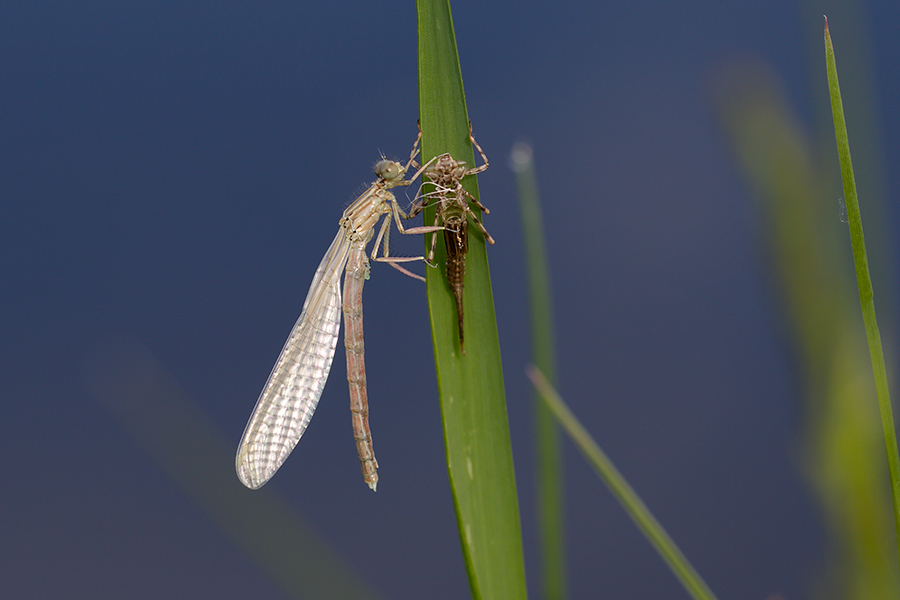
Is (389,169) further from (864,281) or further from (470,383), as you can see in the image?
(864,281)

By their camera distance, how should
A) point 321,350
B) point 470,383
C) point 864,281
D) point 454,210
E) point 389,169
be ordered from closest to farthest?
point 864,281
point 470,383
point 454,210
point 389,169
point 321,350

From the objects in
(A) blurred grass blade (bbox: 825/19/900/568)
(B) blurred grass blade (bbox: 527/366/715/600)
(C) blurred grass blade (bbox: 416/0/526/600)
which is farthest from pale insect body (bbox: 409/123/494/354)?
(A) blurred grass blade (bbox: 825/19/900/568)

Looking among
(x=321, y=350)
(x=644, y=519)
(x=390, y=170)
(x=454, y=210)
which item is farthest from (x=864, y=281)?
(x=321, y=350)

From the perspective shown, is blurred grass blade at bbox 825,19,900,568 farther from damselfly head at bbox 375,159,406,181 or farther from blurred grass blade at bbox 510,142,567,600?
damselfly head at bbox 375,159,406,181

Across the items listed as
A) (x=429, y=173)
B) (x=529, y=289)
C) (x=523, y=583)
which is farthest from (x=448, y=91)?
(x=523, y=583)

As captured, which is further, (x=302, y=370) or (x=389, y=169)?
(x=302, y=370)

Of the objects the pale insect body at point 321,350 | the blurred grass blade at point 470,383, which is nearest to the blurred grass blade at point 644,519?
the blurred grass blade at point 470,383

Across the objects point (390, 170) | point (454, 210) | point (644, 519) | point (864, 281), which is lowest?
point (644, 519)
